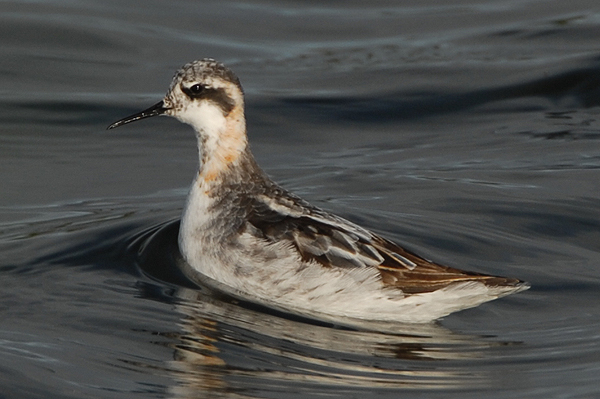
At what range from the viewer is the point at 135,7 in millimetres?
15492

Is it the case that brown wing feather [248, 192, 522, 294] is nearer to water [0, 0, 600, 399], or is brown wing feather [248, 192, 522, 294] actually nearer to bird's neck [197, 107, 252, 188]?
water [0, 0, 600, 399]

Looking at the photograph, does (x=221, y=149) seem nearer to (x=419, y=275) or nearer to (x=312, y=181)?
(x=419, y=275)

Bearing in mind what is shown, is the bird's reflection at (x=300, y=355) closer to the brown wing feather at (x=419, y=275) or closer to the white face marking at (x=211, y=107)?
the brown wing feather at (x=419, y=275)

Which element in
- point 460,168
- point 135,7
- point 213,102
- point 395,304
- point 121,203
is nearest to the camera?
point 395,304

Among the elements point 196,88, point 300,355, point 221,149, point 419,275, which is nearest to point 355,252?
point 419,275

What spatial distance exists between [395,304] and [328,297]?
0.43 m

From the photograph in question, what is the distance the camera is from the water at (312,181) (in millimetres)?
6035

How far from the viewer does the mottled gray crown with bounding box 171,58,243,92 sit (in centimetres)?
770

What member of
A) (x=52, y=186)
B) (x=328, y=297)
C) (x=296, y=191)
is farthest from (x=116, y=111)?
(x=328, y=297)

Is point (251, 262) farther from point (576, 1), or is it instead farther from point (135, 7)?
point (576, 1)

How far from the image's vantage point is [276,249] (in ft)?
22.7

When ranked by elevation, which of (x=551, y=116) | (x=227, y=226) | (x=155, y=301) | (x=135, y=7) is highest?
(x=135, y=7)

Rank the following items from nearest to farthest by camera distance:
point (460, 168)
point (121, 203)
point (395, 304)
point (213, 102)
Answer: point (395, 304) → point (213, 102) → point (121, 203) → point (460, 168)

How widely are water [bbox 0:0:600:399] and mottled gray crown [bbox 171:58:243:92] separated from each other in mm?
1313
